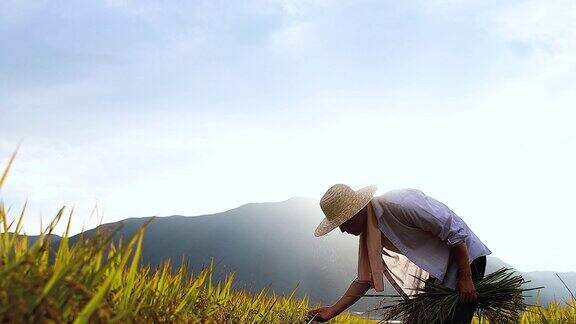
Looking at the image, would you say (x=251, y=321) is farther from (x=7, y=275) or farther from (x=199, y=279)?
(x=7, y=275)

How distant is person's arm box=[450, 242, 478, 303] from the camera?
3832 mm

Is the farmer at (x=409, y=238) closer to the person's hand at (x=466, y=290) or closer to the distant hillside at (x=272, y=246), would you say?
the person's hand at (x=466, y=290)

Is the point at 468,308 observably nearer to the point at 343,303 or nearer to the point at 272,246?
the point at 343,303

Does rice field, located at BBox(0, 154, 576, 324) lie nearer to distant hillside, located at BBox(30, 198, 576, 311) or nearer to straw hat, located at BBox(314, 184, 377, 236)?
straw hat, located at BBox(314, 184, 377, 236)

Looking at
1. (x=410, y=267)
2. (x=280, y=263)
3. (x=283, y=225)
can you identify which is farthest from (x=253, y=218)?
(x=410, y=267)

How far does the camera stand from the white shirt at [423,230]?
152 inches

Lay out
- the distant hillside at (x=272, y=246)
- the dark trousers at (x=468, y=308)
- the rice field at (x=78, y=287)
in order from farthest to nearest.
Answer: the distant hillside at (x=272, y=246), the dark trousers at (x=468, y=308), the rice field at (x=78, y=287)

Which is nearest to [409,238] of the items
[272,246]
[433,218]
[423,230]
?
[423,230]

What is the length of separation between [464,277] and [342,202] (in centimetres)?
95

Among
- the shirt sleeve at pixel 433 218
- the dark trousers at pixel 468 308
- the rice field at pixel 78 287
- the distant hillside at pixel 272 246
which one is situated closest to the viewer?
the rice field at pixel 78 287

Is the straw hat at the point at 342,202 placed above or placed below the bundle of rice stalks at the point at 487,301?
above

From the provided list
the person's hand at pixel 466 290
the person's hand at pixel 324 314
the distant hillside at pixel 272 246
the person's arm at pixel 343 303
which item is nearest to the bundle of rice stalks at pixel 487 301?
the person's hand at pixel 466 290

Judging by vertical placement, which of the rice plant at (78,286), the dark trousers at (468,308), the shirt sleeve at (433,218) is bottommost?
the dark trousers at (468,308)

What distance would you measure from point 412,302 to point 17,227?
284 cm
